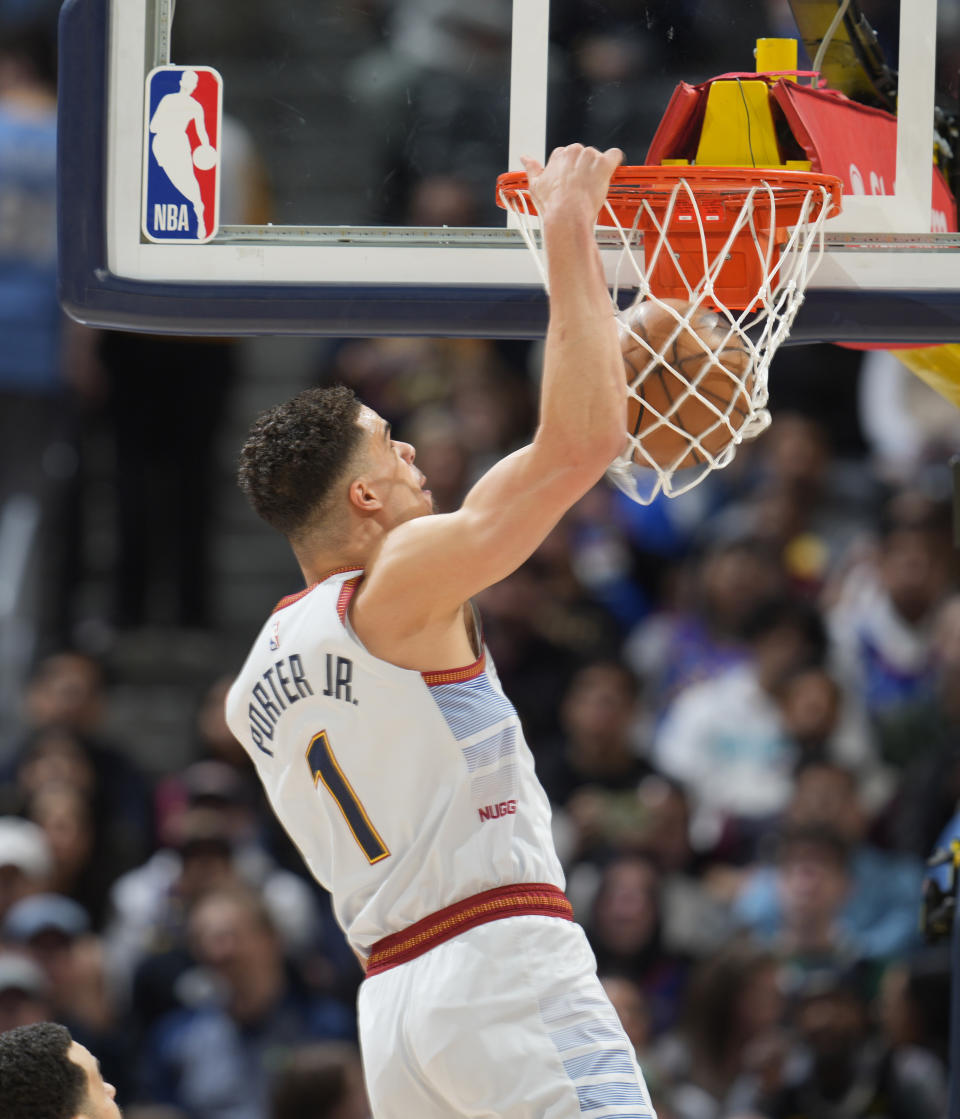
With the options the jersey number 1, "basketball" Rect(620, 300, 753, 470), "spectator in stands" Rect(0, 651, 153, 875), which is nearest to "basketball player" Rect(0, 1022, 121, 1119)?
the jersey number 1

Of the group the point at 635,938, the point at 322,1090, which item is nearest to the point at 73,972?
the point at 322,1090

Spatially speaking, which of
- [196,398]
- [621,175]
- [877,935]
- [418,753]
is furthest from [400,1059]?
A: [196,398]

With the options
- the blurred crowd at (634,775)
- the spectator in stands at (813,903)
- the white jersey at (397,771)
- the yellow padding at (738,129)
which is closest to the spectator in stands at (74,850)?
the blurred crowd at (634,775)

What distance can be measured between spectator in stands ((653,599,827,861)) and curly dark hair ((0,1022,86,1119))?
3.53 meters

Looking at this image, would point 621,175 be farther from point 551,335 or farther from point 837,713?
point 837,713

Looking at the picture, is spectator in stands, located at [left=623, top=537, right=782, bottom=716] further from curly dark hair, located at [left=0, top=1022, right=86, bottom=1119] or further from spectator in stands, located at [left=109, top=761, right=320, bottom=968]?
curly dark hair, located at [left=0, top=1022, right=86, bottom=1119]

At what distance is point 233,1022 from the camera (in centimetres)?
588

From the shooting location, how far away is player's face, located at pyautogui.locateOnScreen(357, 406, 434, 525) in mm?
3260

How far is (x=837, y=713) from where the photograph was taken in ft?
20.9

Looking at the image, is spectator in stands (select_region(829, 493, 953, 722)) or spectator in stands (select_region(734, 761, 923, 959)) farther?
spectator in stands (select_region(829, 493, 953, 722))

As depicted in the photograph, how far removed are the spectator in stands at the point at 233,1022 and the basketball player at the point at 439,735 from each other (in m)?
2.77

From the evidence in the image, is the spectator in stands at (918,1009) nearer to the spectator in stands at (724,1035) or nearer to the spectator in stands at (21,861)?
the spectator in stands at (724,1035)

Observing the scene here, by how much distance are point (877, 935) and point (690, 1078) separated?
0.82 m

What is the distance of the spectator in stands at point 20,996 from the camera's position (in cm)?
563
